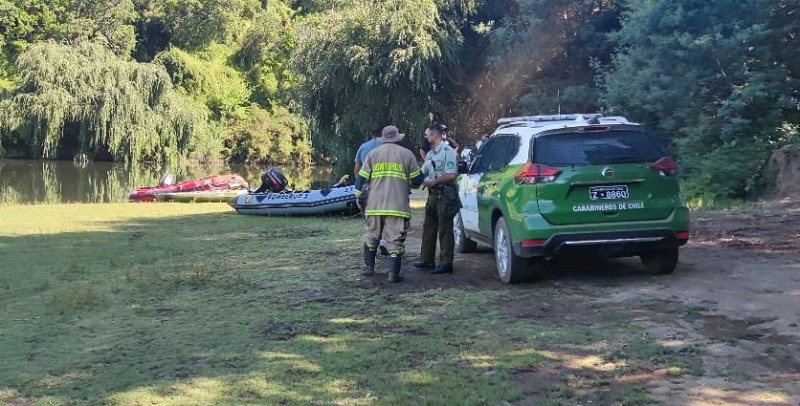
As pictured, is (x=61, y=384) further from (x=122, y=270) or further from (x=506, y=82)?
(x=506, y=82)

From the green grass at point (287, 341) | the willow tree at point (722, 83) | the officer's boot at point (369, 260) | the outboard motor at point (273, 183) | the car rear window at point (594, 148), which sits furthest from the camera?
the outboard motor at point (273, 183)

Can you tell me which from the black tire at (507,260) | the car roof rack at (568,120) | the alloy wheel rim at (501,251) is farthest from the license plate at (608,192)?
the alloy wheel rim at (501,251)

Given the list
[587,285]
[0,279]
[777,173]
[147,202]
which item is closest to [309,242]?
[0,279]

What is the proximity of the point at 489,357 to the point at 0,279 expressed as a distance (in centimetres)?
713

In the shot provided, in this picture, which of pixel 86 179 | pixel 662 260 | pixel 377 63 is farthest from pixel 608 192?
pixel 86 179

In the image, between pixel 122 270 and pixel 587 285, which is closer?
pixel 587 285

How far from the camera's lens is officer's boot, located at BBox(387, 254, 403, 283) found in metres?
8.79

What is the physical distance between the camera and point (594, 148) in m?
8.03

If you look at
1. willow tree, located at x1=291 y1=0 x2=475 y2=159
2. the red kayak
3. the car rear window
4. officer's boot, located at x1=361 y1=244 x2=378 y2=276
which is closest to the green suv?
the car rear window

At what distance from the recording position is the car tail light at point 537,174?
788 centimetres

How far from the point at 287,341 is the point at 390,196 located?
2.98 meters

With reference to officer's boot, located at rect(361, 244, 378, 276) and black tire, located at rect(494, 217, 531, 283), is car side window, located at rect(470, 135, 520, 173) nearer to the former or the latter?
black tire, located at rect(494, 217, 531, 283)

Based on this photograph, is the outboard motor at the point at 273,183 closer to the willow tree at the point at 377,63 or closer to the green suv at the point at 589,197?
the willow tree at the point at 377,63

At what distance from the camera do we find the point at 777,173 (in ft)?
54.3
